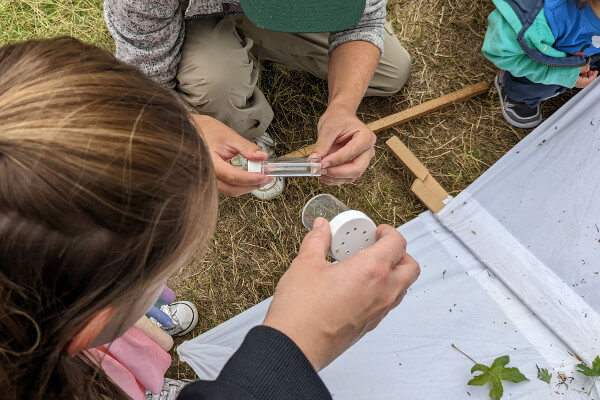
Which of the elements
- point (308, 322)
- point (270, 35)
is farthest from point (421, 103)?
point (308, 322)

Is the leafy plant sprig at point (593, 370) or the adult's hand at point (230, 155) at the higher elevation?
the adult's hand at point (230, 155)

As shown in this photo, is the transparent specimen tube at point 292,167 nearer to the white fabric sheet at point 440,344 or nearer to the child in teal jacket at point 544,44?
the white fabric sheet at point 440,344

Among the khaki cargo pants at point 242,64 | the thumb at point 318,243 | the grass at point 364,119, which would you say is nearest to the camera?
the thumb at point 318,243

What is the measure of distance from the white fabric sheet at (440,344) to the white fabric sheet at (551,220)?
0.06m

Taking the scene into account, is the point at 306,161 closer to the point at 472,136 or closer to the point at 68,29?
the point at 472,136

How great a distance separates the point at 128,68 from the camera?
2.25ft

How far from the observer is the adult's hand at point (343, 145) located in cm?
121

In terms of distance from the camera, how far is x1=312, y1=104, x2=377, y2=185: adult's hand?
121 cm

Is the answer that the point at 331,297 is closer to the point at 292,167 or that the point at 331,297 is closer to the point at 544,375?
the point at 292,167

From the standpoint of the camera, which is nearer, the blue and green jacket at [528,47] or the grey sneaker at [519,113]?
the blue and green jacket at [528,47]

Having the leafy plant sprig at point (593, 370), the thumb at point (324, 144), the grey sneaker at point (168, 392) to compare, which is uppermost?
the thumb at point (324, 144)

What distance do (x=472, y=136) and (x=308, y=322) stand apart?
143 centimetres

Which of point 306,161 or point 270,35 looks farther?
point 270,35

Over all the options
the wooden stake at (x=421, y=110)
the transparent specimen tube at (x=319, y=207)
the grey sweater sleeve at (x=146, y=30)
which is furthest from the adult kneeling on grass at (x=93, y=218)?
the wooden stake at (x=421, y=110)
